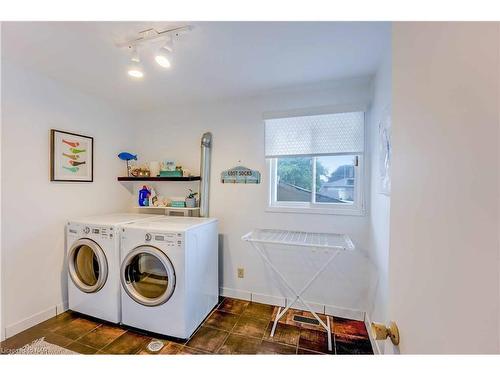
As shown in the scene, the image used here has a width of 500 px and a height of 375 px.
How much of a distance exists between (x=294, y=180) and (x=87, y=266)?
2423 millimetres

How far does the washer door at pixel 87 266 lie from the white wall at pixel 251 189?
1047 mm

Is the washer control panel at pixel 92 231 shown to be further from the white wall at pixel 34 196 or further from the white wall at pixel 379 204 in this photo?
the white wall at pixel 379 204

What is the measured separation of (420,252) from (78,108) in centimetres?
310

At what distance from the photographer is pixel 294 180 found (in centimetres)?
238

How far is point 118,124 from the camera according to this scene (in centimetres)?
276

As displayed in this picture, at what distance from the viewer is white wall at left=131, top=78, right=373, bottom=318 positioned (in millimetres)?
2117

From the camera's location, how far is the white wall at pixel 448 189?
34 centimetres

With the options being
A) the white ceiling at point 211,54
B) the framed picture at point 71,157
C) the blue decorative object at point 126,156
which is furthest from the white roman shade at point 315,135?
the framed picture at point 71,157

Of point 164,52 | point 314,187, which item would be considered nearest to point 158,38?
point 164,52

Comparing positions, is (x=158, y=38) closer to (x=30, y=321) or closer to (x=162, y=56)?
(x=162, y=56)

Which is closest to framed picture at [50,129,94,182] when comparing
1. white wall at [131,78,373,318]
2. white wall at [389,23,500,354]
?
white wall at [131,78,373,318]

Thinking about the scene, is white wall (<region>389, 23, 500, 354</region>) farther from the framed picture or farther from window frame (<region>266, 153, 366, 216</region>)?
the framed picture
